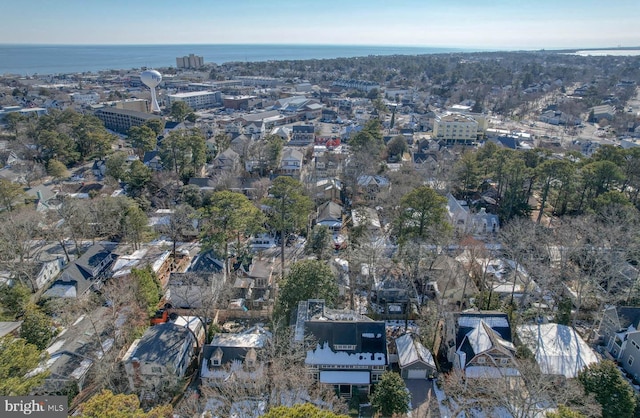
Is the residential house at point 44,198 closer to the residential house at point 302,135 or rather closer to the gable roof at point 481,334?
the residential house at point 302,135

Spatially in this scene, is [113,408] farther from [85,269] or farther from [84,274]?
[85,269]

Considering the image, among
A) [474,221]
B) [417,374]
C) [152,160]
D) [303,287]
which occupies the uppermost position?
[152,160]

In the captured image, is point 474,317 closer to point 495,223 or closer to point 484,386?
point 484,386

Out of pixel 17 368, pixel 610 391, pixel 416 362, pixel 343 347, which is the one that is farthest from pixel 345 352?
pixel 17 368

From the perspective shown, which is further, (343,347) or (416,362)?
(343,347)

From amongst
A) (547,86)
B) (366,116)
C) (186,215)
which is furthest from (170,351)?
(547,86)
